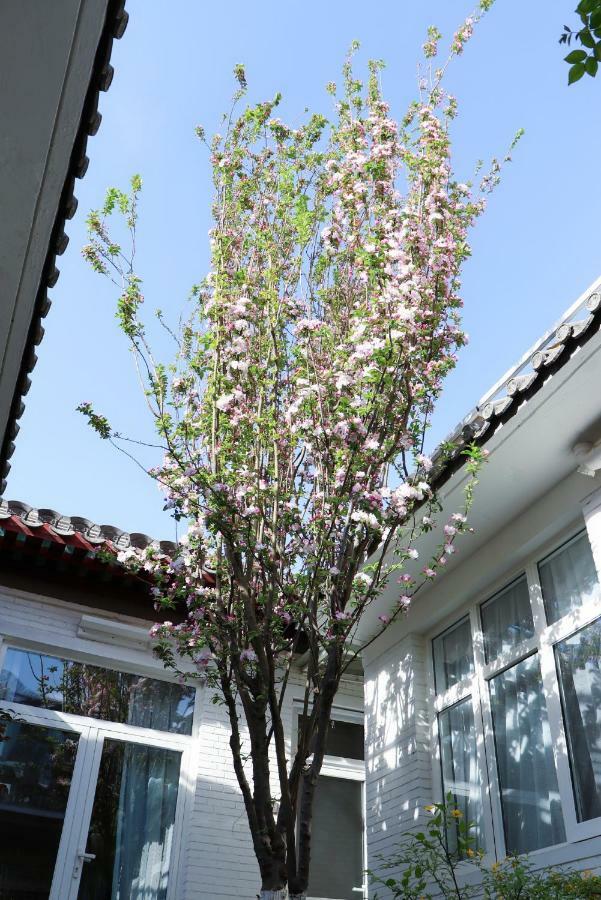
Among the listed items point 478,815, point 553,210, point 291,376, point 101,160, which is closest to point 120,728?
point 478,815

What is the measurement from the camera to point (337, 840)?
7.25 meters

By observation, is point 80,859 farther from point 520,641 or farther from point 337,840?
point 520,641

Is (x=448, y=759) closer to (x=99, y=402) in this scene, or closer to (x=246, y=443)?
(x=246, y=443)

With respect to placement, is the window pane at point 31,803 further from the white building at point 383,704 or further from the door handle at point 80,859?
the door handle at point 80,859

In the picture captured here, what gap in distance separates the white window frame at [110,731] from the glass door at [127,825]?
0.02 m

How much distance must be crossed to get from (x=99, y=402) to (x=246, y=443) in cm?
90

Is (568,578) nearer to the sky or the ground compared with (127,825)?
nearer to the sky

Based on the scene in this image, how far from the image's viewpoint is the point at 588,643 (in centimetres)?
473

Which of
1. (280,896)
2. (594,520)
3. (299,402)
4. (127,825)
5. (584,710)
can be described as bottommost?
(280,896)

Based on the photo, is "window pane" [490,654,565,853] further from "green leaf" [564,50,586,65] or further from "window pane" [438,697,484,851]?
"green leaf" [564,50,586,65]

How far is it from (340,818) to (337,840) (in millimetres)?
177

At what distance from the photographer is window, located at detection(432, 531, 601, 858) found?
15.2 ft

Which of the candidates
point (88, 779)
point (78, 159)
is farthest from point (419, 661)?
point (78, 159)

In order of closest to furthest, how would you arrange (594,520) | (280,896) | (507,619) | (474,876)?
(280,896) → (594,520) → (474,876) → (507,619)
